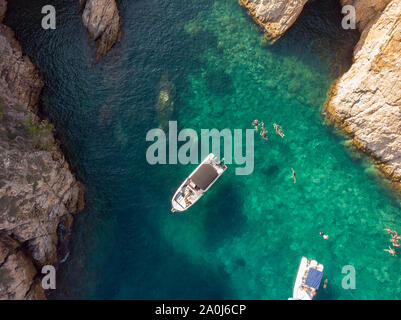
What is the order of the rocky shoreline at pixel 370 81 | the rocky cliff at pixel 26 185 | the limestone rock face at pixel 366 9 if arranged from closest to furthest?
the rocky cliff at pixel 26 185 → the rocky shoreline at pixel 370 81 → the limestone rock face at pixel 366 9

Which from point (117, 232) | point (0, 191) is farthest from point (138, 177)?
point (0, 191)

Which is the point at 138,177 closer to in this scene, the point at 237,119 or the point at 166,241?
the point at 166,241

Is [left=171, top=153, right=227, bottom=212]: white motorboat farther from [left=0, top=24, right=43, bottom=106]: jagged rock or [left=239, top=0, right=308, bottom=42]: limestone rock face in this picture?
[left=0, top=24, right=43, bottom=106]: jagged rock

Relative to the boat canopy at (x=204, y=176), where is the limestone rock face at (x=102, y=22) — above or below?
above

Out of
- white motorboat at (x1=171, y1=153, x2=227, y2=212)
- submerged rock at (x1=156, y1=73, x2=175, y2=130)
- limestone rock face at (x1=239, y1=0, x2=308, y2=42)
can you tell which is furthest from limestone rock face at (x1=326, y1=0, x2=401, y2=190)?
submerged rock at (x1=156, y1=73, x2=175, y2=130)

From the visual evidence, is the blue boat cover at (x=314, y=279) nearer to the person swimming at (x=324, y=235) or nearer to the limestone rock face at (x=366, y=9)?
the person swimming at (x=324, y=235)

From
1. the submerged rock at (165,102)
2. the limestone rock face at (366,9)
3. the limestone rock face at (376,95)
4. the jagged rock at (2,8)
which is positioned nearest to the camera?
the limestone rock face at (376,95)

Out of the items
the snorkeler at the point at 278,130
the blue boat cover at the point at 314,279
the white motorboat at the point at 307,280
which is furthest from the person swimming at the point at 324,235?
the snorkeler at the point at 278,130


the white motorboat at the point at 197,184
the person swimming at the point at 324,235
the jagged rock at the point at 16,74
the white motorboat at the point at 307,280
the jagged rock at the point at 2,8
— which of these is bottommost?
the white motorboat at the point at 307,280
